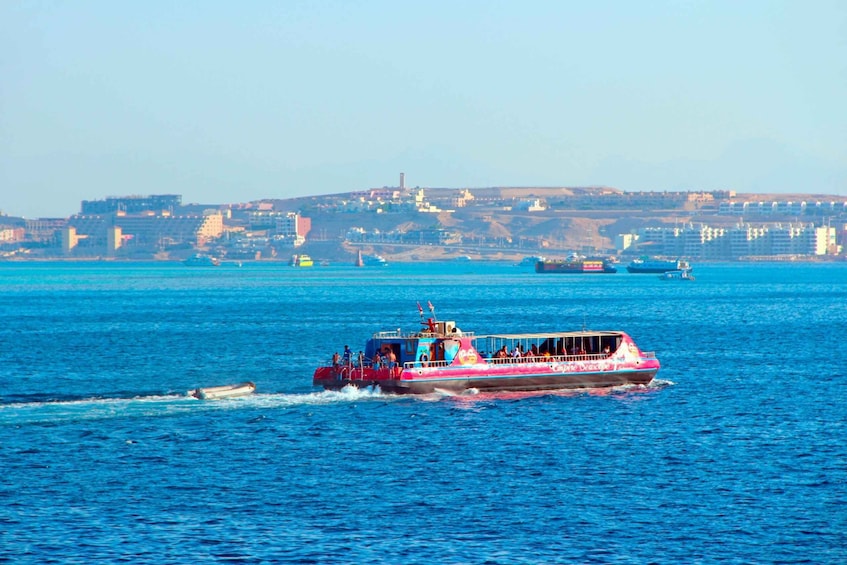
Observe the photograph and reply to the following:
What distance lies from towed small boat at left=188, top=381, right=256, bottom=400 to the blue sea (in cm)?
88

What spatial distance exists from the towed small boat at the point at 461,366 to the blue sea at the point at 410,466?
80cm

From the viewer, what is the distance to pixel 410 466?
4262 cm

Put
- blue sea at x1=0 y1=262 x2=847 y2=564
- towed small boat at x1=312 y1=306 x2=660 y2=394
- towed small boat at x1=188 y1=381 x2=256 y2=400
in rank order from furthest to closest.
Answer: towed small boat at x1=312 y1=306 x2=660 y2=394 → towed small boat at x1=188 y1=381 x2=256 y2=400 → blue sea at x1=0 y1=262 x2=847 y2=564

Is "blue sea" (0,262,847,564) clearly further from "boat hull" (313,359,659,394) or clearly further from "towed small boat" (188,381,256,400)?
"towed small boat" (188,381,256,400)

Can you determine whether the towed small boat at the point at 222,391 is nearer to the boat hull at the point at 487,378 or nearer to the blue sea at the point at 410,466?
the blue sea at the point at 410,466

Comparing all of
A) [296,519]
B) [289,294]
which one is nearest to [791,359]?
[296,519]

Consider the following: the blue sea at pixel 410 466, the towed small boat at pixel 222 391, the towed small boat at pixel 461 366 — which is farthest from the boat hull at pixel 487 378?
the towed small boat at pixel 222 391

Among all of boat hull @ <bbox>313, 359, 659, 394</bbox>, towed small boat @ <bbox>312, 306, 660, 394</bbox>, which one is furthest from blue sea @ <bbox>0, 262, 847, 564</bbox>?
towed small boat @ <bbox>312, 306, 660, 394</bbox>

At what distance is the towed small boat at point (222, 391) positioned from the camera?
185ft

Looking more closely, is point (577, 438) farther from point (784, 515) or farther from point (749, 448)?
point (784, 515)

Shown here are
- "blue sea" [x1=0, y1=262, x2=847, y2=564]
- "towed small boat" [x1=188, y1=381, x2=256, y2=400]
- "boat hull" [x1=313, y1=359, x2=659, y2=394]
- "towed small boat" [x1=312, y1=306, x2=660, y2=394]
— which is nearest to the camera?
"blue sea" [x1=0, y1=262, x2=847, y2=564]

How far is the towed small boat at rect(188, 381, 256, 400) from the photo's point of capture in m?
56.3

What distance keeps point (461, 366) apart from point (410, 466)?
1635cm

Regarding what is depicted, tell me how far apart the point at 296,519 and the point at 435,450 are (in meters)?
10.4
